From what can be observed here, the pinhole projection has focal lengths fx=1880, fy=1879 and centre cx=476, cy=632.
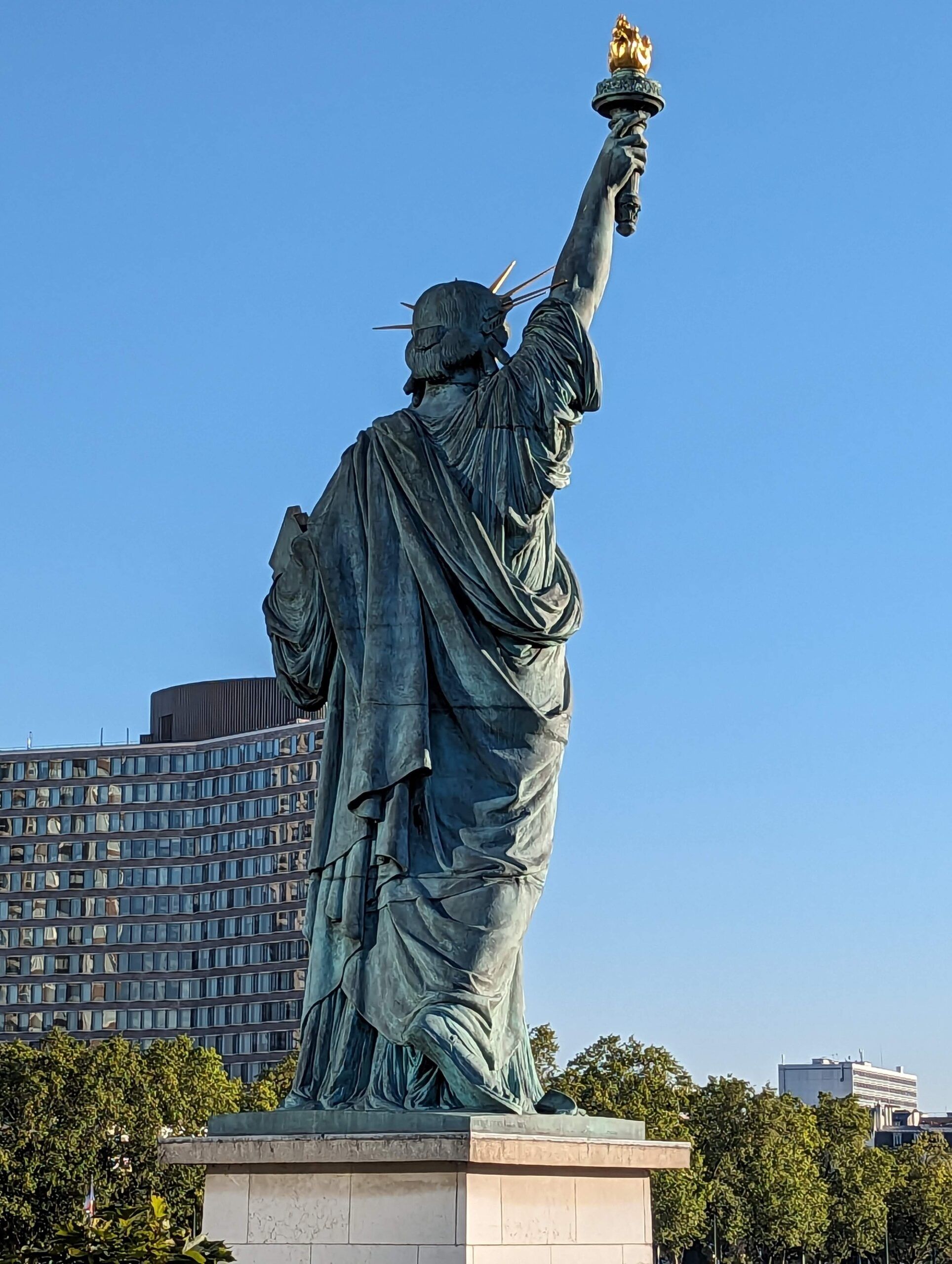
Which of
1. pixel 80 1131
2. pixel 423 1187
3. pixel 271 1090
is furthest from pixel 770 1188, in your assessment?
pixel 423 1187

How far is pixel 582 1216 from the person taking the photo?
995 centimetres

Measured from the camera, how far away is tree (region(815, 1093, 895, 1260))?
83000mm

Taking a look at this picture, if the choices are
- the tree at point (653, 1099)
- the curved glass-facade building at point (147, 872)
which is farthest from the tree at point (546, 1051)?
the curved glass-facade building at point (147, 872)

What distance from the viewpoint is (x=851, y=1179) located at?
83.5m

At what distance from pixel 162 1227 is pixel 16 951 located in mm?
121610

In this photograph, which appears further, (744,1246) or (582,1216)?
(744,1246)

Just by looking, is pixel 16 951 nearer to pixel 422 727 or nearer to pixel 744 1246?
pixel 744 1246

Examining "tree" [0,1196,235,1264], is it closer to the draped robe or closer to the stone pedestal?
the stone pedestal

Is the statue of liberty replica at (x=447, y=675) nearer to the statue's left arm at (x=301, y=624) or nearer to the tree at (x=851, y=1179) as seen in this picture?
the statue's left arm at (x=301, y=624)

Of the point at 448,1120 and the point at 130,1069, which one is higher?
the point at 130,1069

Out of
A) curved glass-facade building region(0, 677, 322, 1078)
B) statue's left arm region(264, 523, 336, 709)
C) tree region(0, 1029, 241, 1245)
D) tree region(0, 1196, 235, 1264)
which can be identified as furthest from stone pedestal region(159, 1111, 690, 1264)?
curved glass-facade building region(0, 677, 322, 1078)

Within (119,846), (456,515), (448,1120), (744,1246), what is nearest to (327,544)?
(456,515)

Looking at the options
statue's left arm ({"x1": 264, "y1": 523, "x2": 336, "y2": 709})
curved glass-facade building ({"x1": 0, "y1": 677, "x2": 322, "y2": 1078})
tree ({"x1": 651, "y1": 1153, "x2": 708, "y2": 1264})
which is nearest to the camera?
statue's left arm ({"x1": 264, "y1": 523, "x2": 336, "y2": 709})

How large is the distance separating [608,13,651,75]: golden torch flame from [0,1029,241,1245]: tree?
169 feet
